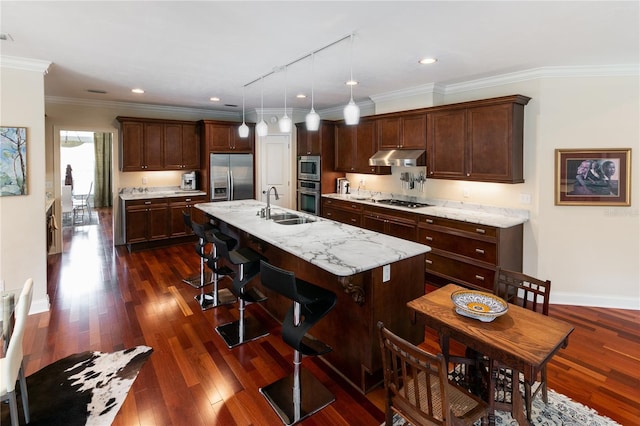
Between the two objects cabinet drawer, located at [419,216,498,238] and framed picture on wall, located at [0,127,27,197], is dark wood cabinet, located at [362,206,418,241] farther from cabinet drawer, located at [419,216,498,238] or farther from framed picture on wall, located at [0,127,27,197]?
framed picture on wall, located at [0,127,27,197]

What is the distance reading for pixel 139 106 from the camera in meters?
6.64

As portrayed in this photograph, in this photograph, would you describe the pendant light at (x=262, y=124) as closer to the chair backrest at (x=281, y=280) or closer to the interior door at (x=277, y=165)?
the interior door at (x=277, y=165)

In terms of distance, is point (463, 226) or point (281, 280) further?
point (463, 226)

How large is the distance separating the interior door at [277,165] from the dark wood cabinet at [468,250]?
11.5 feet

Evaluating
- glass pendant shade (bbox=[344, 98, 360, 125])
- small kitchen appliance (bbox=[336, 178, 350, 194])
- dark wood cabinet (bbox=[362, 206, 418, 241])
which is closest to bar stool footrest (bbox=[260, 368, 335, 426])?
glass pendant shade (bbox=[344, 98, 360, 125])

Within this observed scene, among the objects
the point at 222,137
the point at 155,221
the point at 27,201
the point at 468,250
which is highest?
the point at 222,137

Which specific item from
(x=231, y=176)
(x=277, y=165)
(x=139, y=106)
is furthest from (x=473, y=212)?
(x=139, y=106)

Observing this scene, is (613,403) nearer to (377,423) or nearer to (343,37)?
(377,423)

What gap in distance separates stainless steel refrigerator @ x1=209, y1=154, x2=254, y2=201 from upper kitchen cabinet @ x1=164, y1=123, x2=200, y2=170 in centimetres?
51

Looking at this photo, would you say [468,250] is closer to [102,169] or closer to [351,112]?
[351,112]

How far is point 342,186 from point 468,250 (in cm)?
310

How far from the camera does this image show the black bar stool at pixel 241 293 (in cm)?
308

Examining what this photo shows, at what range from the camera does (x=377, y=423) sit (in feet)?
7.38

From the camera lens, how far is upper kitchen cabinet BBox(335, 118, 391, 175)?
587 cm
